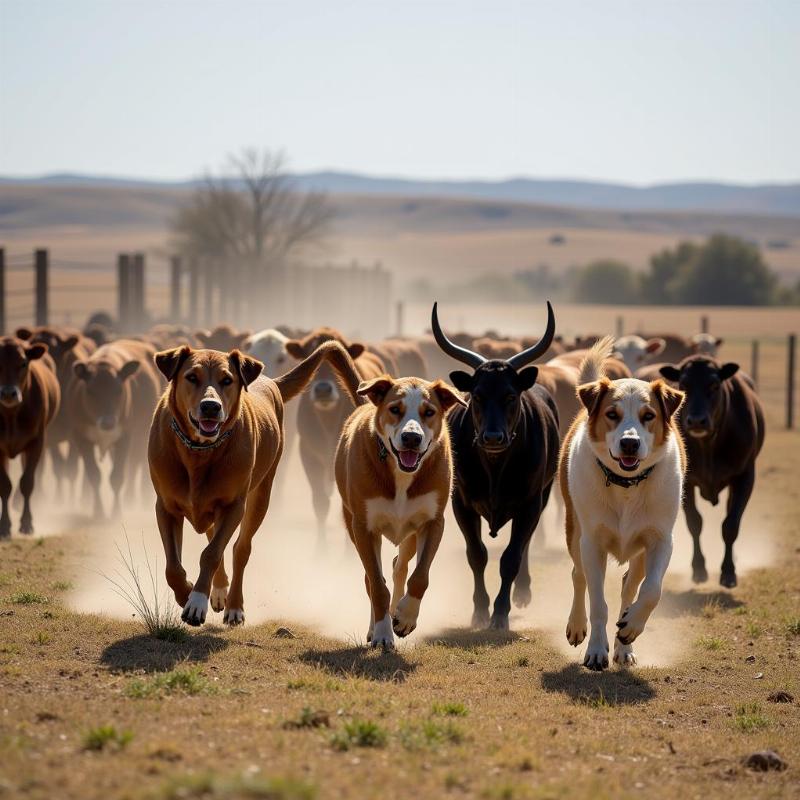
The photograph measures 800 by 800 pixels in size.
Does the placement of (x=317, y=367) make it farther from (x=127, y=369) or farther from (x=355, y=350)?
(x=127, y=369)

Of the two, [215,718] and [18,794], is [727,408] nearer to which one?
[215,718]

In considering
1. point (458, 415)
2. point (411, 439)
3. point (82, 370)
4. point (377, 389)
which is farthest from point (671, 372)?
point (82, 370)

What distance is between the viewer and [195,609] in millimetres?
7598

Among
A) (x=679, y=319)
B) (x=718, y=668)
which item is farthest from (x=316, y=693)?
(x=679, y=319)

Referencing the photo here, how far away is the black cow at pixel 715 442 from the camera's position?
1177 cm

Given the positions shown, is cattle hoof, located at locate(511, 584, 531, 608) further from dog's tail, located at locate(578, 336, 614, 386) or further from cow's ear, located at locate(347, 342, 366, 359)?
cow's ear, located at locate(347, 342, 366, 359)

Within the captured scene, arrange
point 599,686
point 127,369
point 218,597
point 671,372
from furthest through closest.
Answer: point 127,369 → point 671,372 → point 218,597 → point 599,686

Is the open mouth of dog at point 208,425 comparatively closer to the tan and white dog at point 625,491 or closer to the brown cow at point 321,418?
the tan and white dog at point 625,491

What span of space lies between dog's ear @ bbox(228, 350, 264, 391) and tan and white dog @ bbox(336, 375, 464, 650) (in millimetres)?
699

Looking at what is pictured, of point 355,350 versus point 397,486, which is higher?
point 355,350

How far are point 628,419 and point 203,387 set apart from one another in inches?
93.7

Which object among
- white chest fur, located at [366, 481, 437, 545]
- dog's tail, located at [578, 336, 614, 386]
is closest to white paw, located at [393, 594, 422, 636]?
white chest fur, located at [366, 481, 437, 545]

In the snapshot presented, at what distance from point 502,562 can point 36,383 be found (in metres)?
5.66

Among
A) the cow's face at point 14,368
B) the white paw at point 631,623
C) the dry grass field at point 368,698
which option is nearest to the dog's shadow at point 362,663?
the dry grass field at point 368,698
